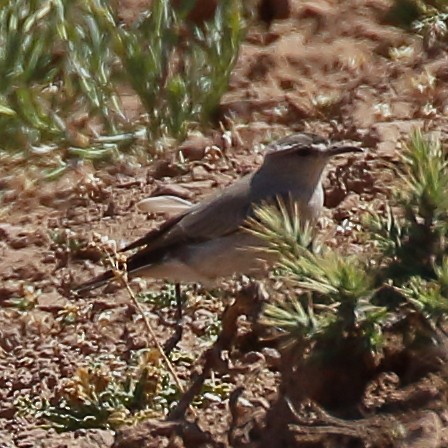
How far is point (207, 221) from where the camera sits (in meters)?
7.80

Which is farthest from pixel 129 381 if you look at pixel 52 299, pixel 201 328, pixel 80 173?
pixel 80 173

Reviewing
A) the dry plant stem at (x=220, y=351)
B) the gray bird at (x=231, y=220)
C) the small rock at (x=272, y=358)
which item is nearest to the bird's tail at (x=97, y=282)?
the gray bird at (x=231, y=220)

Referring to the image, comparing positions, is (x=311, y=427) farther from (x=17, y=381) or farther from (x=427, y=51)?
(x=427, y=51)

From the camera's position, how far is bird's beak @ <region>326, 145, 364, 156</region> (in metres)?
7.42

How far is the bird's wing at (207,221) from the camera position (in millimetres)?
7691

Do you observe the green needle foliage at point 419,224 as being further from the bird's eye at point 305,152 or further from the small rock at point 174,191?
the small rock at point 174,191

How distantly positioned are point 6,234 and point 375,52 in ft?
8.84

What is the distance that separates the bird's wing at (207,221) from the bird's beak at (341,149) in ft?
1.64

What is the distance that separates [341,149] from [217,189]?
41.3 inches

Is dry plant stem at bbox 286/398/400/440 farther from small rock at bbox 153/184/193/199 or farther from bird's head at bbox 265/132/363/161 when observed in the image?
small rock at bbox 153/184/193/199

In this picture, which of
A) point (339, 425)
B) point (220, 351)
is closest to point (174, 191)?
point (220, 351)

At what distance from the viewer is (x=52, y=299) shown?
7.58m

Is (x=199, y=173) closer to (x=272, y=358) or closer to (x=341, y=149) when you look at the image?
(x=341, y=149)

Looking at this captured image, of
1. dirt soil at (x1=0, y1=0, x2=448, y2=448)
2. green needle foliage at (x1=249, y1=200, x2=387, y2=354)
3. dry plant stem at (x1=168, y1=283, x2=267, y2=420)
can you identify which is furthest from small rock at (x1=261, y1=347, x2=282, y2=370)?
green needle foliage at (x1=249, y1=200, x2=387, y2=354)
